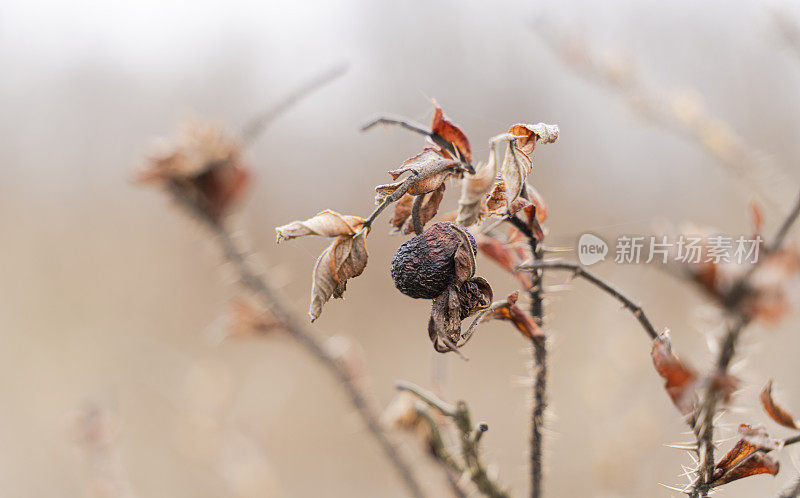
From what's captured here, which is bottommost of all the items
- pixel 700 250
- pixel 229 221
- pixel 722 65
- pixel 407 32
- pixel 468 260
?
pixel 700 250


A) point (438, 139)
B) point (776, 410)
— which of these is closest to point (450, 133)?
point (438, 139)

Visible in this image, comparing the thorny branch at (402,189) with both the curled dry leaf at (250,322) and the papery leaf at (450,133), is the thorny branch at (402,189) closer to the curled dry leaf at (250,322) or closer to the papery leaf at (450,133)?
the papery leaf at (450,133)

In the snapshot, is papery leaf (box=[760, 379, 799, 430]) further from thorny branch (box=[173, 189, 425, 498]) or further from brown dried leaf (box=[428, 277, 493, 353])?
thorny branch (box=[173, 189, 425, 498])

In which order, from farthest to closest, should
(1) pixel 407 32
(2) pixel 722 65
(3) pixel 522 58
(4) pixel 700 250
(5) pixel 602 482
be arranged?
(1) pixel 407 32, (3) pixel 522 58, (2) pixel 722 65, (5) pixel 602 482, (4) pixel 700 250

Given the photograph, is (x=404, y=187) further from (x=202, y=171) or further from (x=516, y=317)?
(x=202, y=171)

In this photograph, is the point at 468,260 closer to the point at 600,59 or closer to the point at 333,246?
the point at 333,246

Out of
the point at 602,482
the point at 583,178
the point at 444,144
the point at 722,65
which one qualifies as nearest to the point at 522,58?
the point at 583,178
